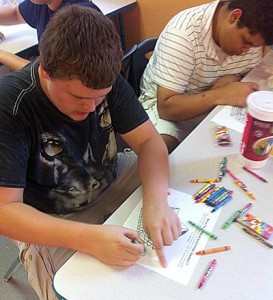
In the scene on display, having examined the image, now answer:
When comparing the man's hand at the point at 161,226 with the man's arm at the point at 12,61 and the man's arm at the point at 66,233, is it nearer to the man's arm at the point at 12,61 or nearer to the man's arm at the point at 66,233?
the man's arm at the point at 66,233

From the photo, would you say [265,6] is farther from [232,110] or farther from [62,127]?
[62,127]

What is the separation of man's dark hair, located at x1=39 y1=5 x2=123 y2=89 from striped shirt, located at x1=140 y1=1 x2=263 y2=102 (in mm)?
584

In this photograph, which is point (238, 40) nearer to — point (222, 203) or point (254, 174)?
point (254, 174)

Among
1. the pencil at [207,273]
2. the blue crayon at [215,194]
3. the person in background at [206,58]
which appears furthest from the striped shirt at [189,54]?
the pencil at [207,273]

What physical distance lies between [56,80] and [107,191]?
21.8 inches

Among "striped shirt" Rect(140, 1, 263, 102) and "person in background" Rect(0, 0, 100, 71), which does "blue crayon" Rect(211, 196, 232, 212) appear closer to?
"striped shirt" Rect(140, 1, 263, 102)

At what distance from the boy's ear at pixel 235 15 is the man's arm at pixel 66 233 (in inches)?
34.4

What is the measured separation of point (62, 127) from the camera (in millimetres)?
946

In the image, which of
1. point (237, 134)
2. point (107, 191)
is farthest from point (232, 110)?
point (107, 191)

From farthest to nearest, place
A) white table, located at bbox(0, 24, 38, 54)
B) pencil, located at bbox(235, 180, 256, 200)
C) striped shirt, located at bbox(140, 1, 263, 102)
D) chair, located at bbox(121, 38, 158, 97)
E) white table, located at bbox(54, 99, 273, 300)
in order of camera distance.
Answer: white table, located at bbox(0, 24, 38, 54) → chair, located at bbox(121, 38, 158, 97) → striped shirt, located at bbox(140, 1, 263, 102) → pencil, located at bbox(235, 180, 256, 200) → white table, located at bbox(54, 99, 273, 300)

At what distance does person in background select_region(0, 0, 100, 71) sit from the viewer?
1.72 m

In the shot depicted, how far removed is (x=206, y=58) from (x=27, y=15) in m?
1.14

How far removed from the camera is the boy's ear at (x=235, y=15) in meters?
1.24

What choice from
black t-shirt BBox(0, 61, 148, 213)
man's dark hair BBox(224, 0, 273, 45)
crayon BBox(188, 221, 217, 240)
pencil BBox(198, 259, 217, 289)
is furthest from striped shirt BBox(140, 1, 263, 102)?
pencil BBox(198, 259, 217, 289)
